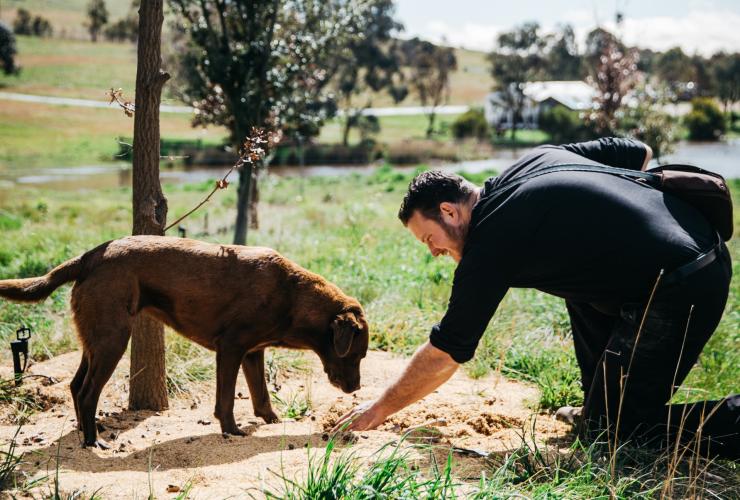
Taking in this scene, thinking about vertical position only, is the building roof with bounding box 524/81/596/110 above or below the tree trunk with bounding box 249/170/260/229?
above

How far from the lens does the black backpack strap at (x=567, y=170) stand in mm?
3879

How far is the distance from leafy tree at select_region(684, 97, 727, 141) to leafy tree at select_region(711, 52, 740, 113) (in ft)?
63.3

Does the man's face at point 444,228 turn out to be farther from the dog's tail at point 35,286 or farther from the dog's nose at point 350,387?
the dog's tail at point 35,286

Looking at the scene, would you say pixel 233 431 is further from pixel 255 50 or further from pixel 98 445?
pixel 255 50

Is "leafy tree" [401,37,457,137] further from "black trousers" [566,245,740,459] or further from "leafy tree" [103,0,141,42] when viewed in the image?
"black trousers" [566,245,740,459]

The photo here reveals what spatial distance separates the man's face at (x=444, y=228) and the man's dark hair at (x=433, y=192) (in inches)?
1.3

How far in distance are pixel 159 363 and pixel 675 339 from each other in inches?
143

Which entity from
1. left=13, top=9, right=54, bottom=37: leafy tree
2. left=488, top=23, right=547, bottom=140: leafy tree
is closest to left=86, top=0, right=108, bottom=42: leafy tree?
left=13, top=9, right=54, bottom=37: leafy tree

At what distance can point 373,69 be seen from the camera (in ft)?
195

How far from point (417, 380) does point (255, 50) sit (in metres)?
9.35

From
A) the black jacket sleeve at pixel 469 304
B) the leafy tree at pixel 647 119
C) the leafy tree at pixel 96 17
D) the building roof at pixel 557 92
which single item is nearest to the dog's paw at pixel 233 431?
the black jacket sleeve at pixel 469 304

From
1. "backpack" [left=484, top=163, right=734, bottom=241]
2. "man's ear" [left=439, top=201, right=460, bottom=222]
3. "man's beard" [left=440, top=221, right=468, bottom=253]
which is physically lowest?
"man's beard" [left=440, top=221, right=468, bottom=253]

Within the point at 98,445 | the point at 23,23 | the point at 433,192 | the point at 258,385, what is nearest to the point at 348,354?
the point at 258,385

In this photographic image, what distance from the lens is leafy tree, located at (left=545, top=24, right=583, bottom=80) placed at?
64.4 m
